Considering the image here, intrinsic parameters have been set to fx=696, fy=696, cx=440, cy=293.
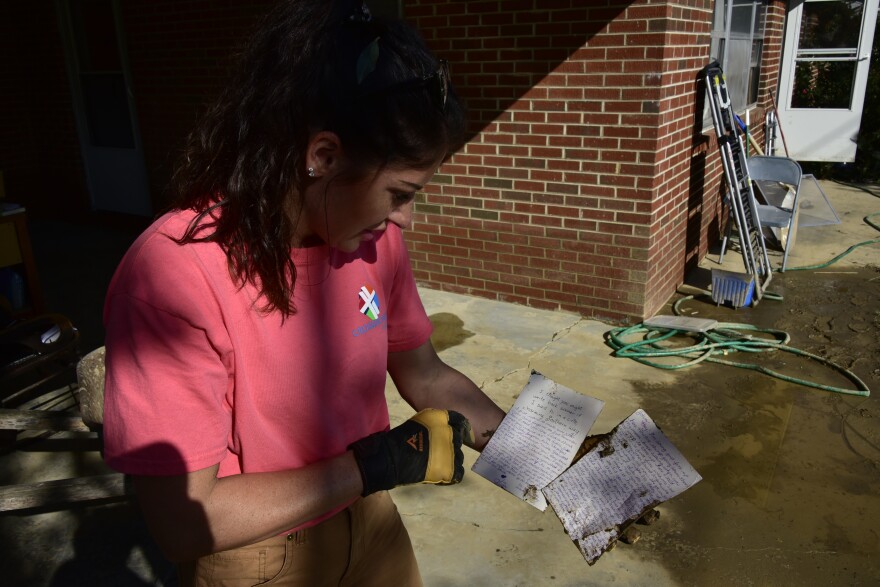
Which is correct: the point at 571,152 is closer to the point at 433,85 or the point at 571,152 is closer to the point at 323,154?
the point at 433,85

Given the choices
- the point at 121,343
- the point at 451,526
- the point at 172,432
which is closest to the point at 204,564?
the point at 172,432

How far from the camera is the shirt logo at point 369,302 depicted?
1476mm

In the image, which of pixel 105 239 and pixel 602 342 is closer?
pixel 602 342

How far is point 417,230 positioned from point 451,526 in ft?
10.7

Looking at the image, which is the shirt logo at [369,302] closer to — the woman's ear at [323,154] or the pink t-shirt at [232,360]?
the pink t-shirt at [232,360]

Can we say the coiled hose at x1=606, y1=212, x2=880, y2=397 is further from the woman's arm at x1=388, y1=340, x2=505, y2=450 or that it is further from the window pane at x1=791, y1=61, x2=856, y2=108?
the window pane at x1=791, y1=61, x2=856, y2=108

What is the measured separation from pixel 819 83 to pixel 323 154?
41.8ft

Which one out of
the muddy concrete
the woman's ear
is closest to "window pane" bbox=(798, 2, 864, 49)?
the muddy concrete

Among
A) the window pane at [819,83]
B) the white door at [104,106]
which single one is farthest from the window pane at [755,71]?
the white door at [104,106]

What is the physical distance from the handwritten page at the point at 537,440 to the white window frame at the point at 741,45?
4652 millimetres

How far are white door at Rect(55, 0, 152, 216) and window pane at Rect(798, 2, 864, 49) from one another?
9.84m

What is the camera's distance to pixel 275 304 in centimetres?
124

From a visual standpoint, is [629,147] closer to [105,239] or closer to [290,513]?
[290,513]

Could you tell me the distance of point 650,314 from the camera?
5176mm
